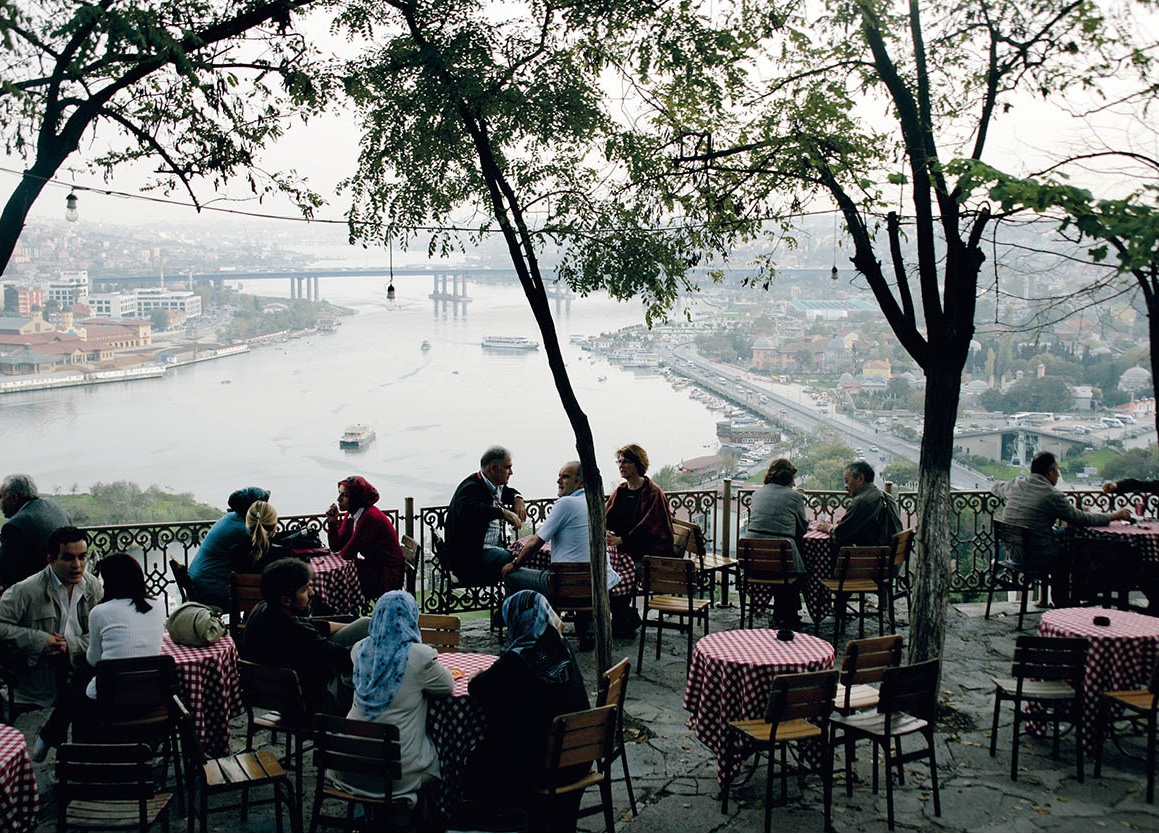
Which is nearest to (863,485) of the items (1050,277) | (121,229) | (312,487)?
(1050,277)

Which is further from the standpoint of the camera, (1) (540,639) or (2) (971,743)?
(2) (971,743)

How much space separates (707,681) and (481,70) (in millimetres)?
4260

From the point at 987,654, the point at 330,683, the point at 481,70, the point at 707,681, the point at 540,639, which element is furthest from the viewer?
the point at 987,654

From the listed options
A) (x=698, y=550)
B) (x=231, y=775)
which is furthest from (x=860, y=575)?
(x=231, y=775)

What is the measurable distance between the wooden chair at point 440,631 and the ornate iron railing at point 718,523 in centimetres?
297

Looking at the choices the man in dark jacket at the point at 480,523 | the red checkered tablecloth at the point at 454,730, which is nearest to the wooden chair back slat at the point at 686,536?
the man in dark jacket at the point at 480,523

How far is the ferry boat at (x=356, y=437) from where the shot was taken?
965 inches

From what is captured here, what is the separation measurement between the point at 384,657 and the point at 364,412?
2984cm

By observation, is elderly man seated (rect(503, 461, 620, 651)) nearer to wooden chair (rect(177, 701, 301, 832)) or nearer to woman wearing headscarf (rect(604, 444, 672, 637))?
woman wearing headscarf (rect(604, 444, 672, 637))

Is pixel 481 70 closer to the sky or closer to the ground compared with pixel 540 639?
closer to the sky

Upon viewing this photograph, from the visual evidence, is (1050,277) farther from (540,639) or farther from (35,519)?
(35,519)

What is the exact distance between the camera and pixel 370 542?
803cm

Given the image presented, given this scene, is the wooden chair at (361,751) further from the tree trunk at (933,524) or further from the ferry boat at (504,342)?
the ferry boat at (504,342)

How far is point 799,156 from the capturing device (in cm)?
695
